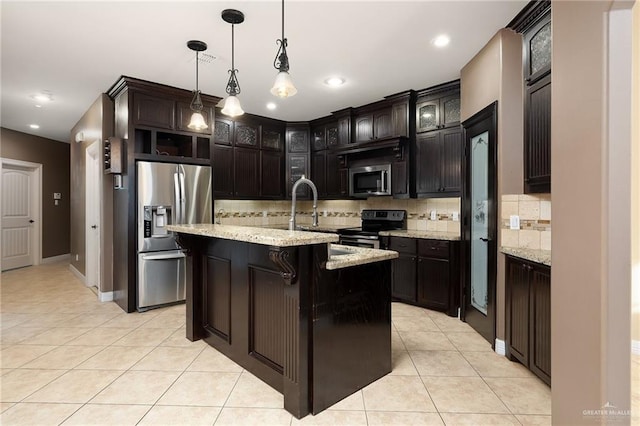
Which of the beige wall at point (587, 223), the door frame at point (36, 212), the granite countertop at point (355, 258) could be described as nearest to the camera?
the beige wall at point (587, 223)

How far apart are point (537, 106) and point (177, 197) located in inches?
148

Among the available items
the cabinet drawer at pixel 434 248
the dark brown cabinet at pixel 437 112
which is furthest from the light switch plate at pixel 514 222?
the dark brown cabinet at pixel 437 112

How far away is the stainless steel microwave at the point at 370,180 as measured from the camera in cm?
437

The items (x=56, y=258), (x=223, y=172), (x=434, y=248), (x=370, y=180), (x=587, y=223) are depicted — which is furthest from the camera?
(x=56, y=258)

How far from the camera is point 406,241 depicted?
12.9 feet

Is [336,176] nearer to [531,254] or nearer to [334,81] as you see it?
[334,81]

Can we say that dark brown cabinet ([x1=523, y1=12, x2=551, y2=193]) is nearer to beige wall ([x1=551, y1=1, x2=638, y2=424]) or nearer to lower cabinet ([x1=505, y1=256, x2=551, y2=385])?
lower cabinet ([x1=505, y1=256, x2=551, y2=385])

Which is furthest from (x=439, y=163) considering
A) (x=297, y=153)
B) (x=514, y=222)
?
(x=297, y=153)

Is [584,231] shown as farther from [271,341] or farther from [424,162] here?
[424,162]

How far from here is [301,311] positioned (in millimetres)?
1853

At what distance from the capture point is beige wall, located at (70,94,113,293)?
→ 13.6 ft

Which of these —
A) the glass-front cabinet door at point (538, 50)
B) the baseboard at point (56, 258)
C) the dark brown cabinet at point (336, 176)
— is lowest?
the baseboard at point (56, 258)

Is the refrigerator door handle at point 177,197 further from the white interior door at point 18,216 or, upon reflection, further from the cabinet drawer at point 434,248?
the white interior door at point 18,216

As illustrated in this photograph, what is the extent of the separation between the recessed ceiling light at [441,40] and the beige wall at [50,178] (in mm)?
7435
